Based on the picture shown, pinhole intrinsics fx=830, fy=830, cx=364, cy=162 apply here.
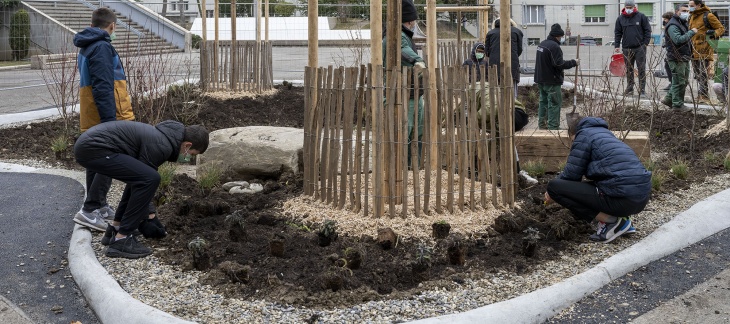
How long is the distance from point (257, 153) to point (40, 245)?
2501 mm

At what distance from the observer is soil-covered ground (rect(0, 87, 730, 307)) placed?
16.8 feet

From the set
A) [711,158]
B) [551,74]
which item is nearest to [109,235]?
[711,158]

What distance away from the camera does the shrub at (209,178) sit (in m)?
7.82

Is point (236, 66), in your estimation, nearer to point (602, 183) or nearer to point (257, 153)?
point (257, 153)

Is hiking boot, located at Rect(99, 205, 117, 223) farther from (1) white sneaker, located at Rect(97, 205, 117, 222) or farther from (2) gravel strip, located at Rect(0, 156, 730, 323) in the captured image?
(2) gravel strip, located at Rect(0, 156, 730, 323)

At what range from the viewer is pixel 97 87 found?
6.49m

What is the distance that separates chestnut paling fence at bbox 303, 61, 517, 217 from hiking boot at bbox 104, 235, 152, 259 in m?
1.51

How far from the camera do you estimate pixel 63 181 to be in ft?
28.2

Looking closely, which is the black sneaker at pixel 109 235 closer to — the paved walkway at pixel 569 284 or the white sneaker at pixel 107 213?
the paved walkway at pixel 569 284

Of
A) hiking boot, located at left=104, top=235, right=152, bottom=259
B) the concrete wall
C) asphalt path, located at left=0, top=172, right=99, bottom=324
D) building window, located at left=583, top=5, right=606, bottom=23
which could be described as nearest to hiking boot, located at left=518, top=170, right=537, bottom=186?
hiking boot, located at left=104, top=235, right=152, bottom=259

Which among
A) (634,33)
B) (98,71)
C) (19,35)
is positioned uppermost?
(19,35)

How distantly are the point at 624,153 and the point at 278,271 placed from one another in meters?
2.65

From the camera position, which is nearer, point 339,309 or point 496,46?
point 339,309

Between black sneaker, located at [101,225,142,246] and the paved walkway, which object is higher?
black sneaker, located at [101,225,142,246]
